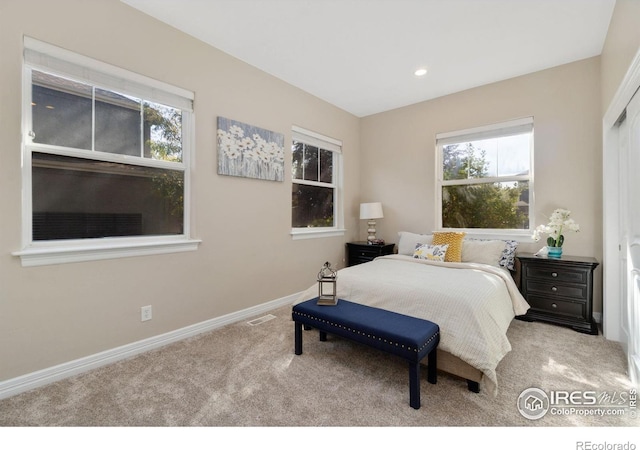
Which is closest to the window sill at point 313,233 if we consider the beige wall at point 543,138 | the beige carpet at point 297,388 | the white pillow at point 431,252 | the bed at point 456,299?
the beige wall at point 543,138

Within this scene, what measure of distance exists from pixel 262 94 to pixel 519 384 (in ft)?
11.5

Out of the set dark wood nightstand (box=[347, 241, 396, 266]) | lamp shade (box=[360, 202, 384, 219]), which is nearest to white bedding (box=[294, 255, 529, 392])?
dark wood nightstand (box=[347, 241, 396, 266])

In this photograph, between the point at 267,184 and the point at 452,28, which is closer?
the point at 452,28

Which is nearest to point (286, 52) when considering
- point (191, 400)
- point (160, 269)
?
point (160, 269)

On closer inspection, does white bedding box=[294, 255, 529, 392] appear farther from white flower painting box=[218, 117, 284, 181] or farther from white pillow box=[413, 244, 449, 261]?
white flower painting box=[218, 117, 284, 181]

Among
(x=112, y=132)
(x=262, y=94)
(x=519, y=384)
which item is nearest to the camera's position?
(x=519, y=384)

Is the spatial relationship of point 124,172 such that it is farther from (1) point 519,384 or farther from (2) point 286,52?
(1) point 519,384

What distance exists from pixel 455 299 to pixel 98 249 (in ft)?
8.39

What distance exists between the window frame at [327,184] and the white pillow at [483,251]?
1.80 metres

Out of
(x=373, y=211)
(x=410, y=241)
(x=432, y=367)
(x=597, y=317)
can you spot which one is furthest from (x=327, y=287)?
(x=597, y=317)

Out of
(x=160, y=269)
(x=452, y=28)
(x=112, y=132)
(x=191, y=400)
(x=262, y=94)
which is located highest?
(x=452, y=28)

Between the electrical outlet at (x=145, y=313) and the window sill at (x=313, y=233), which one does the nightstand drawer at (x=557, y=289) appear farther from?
the electrical outlet at (x=145, y=313)

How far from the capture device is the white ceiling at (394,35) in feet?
7.50
